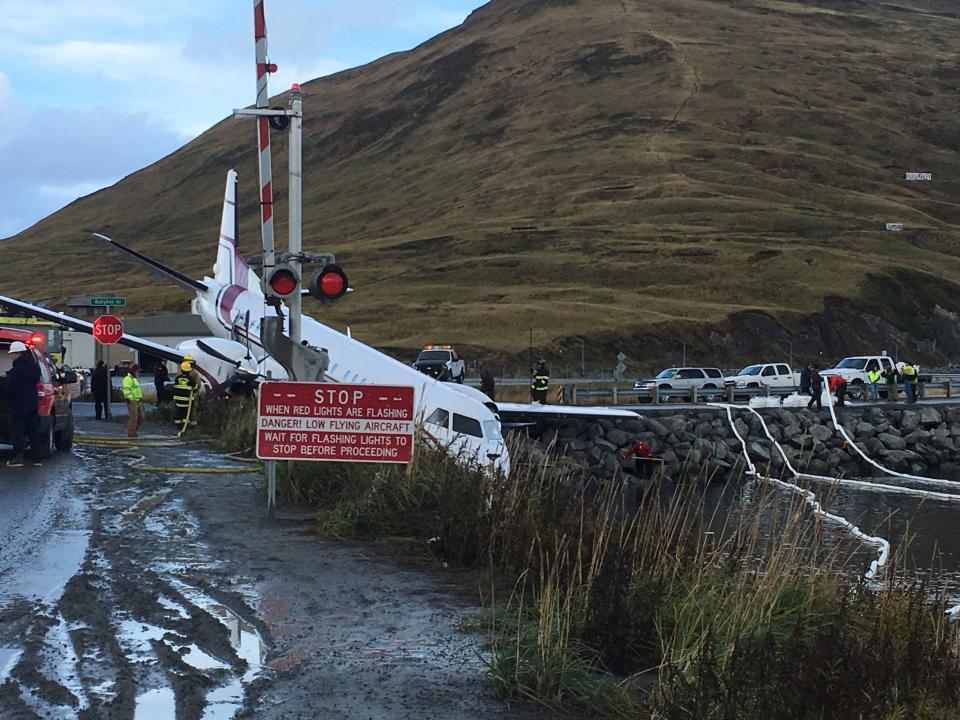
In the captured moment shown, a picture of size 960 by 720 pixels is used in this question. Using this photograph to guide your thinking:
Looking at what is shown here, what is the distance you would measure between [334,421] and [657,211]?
110702mm

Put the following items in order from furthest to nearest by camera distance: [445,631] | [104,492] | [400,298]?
[400,298] → [104,492] → [445,631]

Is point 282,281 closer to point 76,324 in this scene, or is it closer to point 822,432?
point 76,324

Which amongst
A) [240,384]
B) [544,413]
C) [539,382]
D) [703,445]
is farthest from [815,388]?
[240,384]

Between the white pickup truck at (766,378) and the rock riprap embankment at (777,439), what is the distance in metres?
8.39

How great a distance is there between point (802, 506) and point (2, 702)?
199 inches

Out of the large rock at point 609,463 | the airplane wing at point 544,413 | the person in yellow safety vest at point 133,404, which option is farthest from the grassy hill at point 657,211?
the person in yellow safety vest at point 133,404

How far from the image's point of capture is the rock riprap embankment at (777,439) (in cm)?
3866

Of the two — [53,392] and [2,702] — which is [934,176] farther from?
[2,702]

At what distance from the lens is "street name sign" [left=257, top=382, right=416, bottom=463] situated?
13.1 m

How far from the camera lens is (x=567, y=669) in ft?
23.1

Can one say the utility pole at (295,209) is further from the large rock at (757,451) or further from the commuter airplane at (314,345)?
the large rock at (757,451)

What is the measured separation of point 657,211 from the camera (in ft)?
398

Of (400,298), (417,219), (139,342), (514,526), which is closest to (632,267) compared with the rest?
(400,298)

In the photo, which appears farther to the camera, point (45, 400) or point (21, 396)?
point (45, 400)
